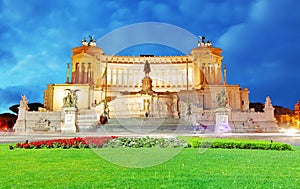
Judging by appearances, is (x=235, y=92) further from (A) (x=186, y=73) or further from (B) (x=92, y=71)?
(B) (x=92, y=71)

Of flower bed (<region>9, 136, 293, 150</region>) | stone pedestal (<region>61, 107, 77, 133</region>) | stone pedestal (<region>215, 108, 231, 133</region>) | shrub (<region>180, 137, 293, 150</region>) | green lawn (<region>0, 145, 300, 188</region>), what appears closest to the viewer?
green lawn (<region>0, 145, 300, 188</region>)

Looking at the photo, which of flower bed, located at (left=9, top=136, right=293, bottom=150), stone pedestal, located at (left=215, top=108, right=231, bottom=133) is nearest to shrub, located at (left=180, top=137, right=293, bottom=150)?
flower bed, located at (left=9, top=136, right=293, bottom=150)

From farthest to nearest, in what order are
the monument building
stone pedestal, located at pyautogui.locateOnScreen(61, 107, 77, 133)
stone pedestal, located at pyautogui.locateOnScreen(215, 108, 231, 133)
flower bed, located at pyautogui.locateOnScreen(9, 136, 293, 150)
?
the monument building
stone pedestal, located at pyautogui.locateOnScreen(215, 108, 231, 133)
stone pedestal, located at pyautogui.locateOnScreen(61, 107, 77, 133)
flower bed, located at pyautogui.locateOnScreen(9, 136, 293, 150)

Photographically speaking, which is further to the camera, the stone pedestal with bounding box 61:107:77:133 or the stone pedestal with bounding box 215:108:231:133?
the stone pedestal with bounding box 215:108:231:133

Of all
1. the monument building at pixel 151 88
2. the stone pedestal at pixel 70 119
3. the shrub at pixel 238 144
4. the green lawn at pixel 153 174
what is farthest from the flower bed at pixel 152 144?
the monument building at pixel 151 88

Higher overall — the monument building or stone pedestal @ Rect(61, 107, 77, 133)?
the monument building

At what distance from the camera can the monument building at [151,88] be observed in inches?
2057

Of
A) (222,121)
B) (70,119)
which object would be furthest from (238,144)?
(70,119)

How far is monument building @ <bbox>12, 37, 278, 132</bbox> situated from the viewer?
52250mm

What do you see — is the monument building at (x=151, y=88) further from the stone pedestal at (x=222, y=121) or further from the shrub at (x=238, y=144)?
the shrub at (x=238, y=144)

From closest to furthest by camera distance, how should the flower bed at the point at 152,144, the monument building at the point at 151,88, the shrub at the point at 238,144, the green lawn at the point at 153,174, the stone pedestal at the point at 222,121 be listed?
1. the green lawn at the point at 153,174
2. the shrub at the point at 238,144
3. the flower bed at the point at 152,144
4. the stone pedestal at the point at 222,121
5. the monument building at the point at 151,88

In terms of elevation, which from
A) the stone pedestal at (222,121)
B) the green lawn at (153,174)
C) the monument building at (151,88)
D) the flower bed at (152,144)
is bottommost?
the green lawn at (153,174)

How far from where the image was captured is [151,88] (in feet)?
187

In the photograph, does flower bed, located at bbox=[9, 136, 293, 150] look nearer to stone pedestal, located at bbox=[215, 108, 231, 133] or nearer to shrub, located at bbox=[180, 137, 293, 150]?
shrub, located at bbox=[180, 137, 293, 150]
